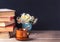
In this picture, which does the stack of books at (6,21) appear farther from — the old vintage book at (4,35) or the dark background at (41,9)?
the dark background at (41,9)

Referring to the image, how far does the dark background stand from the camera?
1594 mm

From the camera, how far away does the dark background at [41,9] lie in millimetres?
1594

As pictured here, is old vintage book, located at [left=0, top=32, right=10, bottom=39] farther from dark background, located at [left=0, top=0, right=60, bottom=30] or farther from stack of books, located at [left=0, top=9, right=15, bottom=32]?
dark background, located at [left=0, top=0, right=60, bottom=30]

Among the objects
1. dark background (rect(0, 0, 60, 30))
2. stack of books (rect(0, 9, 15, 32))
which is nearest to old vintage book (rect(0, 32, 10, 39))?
stack of books (rect(0, 9, 15, 32))

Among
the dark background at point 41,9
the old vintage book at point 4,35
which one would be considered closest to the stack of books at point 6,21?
the old vintage book at point 4,35

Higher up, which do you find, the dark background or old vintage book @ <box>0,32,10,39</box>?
the dark background

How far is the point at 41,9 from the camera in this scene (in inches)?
63.2

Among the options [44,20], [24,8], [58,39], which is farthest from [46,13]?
[58,39]

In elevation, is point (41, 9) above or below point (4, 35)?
above

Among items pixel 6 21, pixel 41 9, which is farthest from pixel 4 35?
pixel 41 9

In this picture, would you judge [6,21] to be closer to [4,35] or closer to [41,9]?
[4,35]

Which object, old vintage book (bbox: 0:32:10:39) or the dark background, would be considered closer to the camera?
old vintage book (bbox: 0:32:10:39)

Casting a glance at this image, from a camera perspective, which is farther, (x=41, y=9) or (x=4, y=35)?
(x=41, y=9)

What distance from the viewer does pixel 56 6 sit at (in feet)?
5.24
